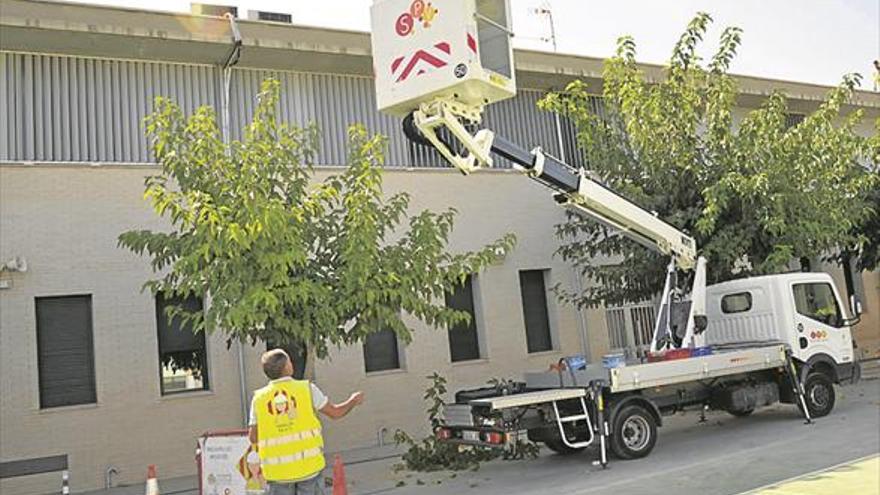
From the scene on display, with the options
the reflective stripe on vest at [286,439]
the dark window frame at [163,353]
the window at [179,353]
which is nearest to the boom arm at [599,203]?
the reflective stripe on vest at [286,439]

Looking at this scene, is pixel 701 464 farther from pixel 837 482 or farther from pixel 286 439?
pixel 286 439

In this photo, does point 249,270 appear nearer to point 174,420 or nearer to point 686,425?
point 174,420

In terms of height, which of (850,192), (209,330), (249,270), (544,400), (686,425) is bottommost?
(686,425)

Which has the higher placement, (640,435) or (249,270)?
(249,270)

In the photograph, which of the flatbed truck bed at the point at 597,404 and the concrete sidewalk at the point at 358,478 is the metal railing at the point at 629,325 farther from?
the concrete sidewalk at the point at 358,478

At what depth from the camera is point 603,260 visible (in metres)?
18.4

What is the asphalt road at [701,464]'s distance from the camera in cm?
918

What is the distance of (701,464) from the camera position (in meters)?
10.2

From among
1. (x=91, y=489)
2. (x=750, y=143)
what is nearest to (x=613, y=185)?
(x=750, y=143)

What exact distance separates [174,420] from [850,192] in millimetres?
13279

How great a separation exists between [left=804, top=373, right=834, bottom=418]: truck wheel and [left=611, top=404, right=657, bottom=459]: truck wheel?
342 cm

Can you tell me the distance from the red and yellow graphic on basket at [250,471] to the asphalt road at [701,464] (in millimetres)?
2391

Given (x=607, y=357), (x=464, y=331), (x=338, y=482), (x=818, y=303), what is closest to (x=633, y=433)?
(x=607, y=357)

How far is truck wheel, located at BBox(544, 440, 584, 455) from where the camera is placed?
11.4 metres
